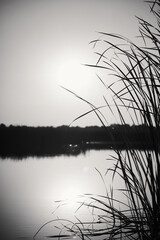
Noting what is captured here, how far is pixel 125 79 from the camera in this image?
102cm

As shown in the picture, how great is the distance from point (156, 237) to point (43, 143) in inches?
2709

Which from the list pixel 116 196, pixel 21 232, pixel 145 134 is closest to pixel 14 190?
pixel 116 196

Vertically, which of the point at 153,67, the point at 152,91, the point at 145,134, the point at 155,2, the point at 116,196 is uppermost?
the point at 155,2

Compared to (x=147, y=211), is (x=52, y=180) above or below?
below

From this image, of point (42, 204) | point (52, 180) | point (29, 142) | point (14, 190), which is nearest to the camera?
point (42, 204)

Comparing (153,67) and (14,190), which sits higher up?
(153,67)

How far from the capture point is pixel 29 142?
217ft

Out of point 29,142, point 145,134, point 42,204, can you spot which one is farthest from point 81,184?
point 29,142

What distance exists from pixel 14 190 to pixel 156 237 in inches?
674

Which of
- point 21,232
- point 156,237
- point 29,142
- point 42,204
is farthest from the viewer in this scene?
point 29,142

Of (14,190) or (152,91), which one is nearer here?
(152,91)

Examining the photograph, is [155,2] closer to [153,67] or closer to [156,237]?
[153,67]

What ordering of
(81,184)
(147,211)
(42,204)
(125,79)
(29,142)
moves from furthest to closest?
(29,142)
(81,184)
(42,204)
(125,79)
(147,211)

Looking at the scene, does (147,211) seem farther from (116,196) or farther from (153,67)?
(116,196)
